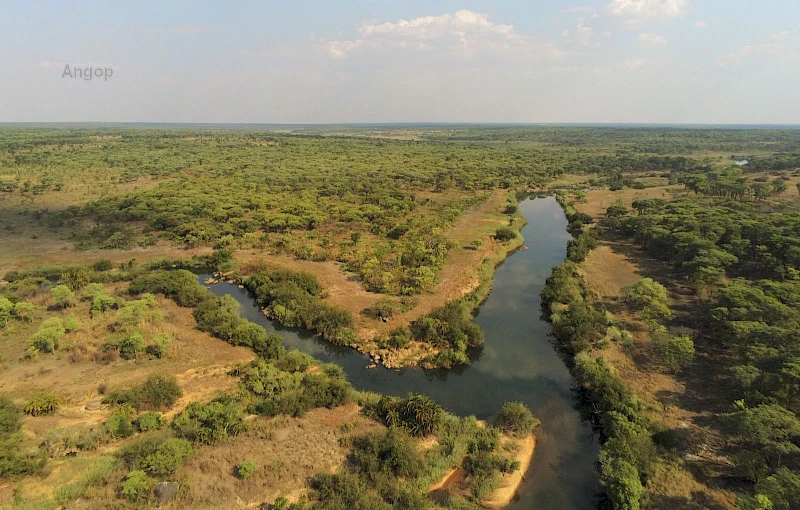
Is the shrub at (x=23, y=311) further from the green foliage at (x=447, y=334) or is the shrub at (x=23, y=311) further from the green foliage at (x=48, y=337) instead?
the green foliage at (x=447, y=334)

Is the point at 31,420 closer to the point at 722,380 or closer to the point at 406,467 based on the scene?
the point at 406,467

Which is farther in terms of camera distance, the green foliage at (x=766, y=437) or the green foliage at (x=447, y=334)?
the green foliage at (x=447, y=334)

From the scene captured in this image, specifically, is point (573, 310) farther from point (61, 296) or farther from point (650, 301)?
point (61, 296)

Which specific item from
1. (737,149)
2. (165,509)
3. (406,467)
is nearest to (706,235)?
(406,467)

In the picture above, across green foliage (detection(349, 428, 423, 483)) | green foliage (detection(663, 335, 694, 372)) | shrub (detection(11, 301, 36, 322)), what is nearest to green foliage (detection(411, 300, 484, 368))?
green foliage (detection(349, 428, 423, 483))

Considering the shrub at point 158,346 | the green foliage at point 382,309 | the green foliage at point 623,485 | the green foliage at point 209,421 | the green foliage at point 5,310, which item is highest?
the green foliage at point 5,310

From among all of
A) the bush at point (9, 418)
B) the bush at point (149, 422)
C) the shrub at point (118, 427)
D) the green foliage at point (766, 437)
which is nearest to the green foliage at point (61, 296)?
the bush at point (9, 418)

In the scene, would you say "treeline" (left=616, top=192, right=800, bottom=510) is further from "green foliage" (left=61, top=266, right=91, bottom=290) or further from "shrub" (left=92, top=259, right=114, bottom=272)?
"shrub" (left=92, top=259, right=114, bottom=272)
